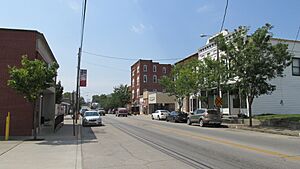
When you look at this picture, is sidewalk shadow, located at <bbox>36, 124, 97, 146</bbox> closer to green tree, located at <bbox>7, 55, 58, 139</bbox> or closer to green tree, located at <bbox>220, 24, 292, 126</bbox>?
green tree, located at <bbox>7, 55, 58, 139</bbox>

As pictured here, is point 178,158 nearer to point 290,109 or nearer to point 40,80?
point 40,80

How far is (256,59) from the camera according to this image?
2475 cm

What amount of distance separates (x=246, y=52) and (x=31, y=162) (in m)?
19.5

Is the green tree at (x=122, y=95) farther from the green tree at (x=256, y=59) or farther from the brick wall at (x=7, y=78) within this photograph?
the brick wall at (x=7, y=78)

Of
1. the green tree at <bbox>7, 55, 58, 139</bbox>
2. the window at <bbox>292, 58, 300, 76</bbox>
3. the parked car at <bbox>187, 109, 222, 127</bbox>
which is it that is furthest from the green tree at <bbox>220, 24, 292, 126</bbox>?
the green tree at <bbox>7, 55, 58, 139</bbox>

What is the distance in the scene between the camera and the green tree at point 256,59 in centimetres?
2472

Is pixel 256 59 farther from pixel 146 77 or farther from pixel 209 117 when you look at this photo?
pixel 146 77

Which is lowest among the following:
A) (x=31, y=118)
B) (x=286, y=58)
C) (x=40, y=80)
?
(x=31, y=118)

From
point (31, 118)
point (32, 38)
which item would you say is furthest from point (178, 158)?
point (32, 38)

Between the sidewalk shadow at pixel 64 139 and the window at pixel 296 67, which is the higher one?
the window at pixel 296 67

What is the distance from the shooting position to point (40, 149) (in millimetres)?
13211

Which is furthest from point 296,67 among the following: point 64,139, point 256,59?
point 64,139

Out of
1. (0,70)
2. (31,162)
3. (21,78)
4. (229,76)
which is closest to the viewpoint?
(31,162)

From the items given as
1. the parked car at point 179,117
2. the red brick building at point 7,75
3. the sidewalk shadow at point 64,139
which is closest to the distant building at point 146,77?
the parked car at point 179,117
